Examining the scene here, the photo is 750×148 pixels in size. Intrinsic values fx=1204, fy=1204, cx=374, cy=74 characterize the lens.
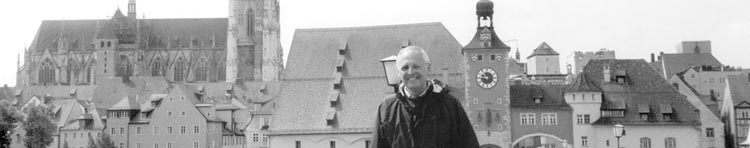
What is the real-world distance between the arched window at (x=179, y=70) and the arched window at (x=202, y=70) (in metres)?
1.84

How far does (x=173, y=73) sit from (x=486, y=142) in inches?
3818

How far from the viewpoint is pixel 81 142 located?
101625 mm

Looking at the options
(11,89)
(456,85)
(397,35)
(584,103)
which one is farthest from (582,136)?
(11,89)

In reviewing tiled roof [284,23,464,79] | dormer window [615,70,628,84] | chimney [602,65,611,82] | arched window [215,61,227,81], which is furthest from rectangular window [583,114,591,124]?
arched window [215,61,227,81]

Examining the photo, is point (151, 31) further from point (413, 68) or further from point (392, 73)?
point (413, 68)

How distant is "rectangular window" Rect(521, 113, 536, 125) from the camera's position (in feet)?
229

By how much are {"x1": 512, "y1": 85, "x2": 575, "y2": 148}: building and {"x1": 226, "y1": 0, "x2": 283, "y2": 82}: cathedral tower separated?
7908cm

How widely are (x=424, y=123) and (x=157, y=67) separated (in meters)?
156

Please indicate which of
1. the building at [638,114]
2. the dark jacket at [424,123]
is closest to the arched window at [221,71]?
the building at [638,114]

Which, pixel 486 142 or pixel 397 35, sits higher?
pixel 397 35

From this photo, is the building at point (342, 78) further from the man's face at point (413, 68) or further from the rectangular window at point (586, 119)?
the man's face at point (413, 68)

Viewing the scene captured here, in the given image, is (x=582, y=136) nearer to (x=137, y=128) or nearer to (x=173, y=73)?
(x=137, y=128)

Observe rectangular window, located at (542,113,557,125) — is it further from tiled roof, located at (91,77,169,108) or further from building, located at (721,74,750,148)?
tiled roof, located at (91,77,169,108)

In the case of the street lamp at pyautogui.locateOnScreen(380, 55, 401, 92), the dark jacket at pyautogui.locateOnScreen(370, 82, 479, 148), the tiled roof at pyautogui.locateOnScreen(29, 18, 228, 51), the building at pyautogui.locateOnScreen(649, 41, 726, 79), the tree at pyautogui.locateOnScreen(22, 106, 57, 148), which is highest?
the tiled roof at pyautogui.locateOnScreen(29, 18, 228, 51)
